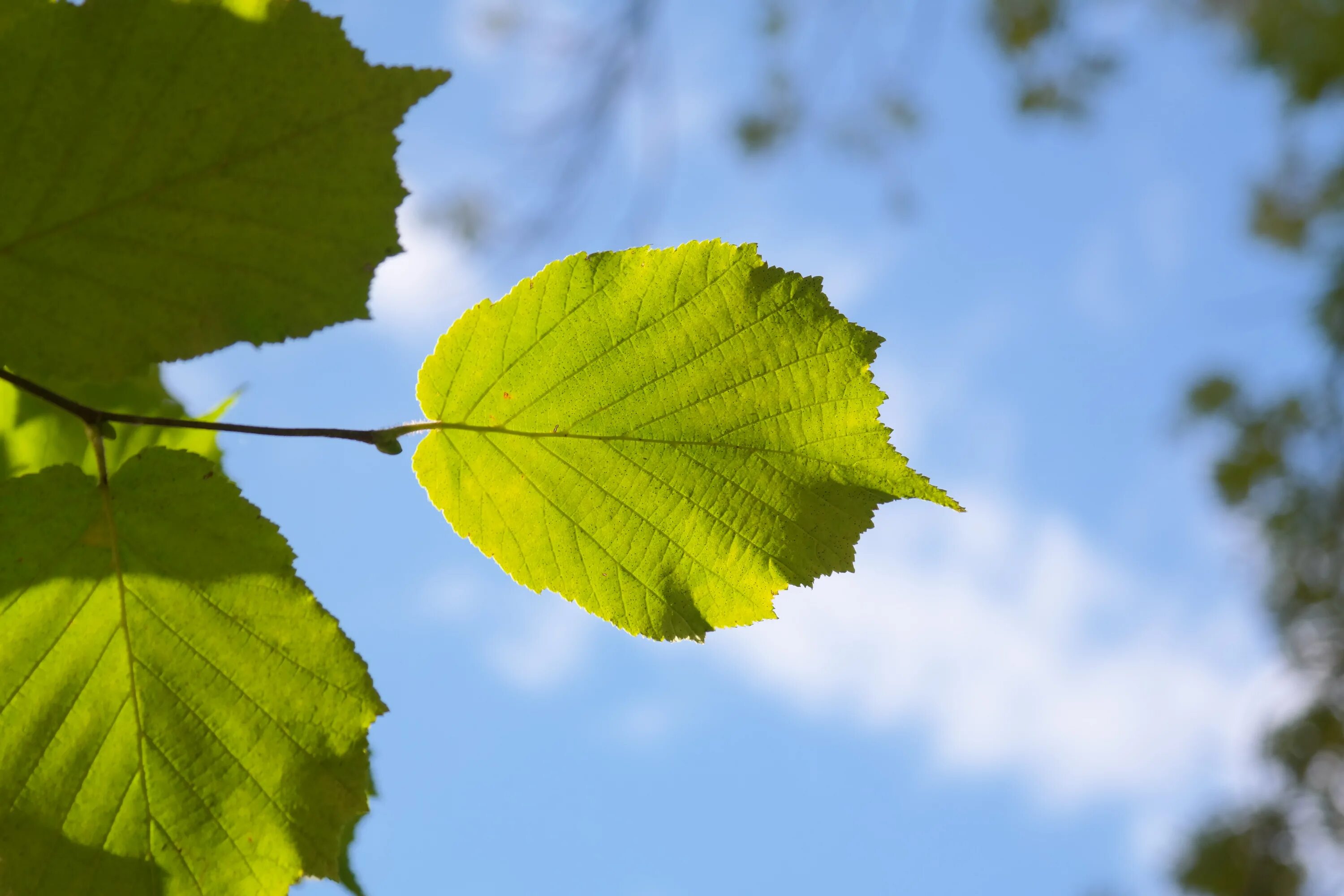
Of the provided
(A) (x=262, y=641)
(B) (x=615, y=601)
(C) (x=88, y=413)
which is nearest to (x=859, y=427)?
(B) (x=615, y=601)

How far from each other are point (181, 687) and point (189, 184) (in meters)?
0.42

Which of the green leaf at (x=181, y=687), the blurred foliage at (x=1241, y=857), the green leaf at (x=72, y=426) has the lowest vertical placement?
the green leaf at (x=181, y=687)

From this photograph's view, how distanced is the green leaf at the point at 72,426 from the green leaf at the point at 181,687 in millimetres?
252

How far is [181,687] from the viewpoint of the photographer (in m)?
0.82

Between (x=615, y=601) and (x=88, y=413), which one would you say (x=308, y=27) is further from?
(x=615, y=601)

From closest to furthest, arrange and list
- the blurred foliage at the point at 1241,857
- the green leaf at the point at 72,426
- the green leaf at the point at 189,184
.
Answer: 1. the green leaf at the point at 189,184
2. the green leaf at the point at 72,426
3. the blurred foliage at the point at 1241,857

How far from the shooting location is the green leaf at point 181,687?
2.61 ft

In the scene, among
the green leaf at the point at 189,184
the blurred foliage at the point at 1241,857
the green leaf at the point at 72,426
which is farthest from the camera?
the blurred foliage at the point at 1241,857

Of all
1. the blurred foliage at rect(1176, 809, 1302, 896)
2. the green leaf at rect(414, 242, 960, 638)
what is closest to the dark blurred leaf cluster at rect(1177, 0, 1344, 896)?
the blurred foliage at rect(1176, 809, 1302, 896)

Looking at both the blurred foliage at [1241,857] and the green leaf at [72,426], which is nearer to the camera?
the green leaf at [72,426]

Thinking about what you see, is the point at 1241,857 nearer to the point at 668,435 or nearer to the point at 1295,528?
the point at 1295,528

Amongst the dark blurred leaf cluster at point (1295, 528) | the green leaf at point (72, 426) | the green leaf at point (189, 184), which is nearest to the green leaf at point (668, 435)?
the green leaf at point (189, 184)

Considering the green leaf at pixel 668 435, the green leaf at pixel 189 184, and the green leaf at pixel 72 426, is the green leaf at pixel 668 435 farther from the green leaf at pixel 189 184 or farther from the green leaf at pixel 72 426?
the green leaf at pixel 72 426

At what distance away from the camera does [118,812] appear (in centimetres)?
80
